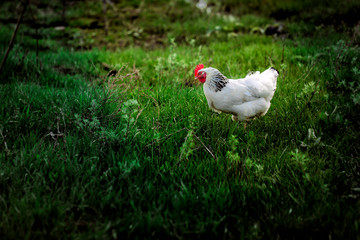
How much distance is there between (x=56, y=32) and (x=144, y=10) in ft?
7.89

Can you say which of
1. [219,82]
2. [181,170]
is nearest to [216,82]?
[219,82]

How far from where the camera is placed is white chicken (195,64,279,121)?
8.82 feet

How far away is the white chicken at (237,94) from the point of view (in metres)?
2.69

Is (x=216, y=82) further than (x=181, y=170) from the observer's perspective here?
Yes

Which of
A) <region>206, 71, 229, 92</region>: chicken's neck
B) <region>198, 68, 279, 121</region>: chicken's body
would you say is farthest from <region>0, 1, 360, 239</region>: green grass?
<region>206, 71, 229, 92</region>: chicken's neck

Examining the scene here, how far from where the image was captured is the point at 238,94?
271 centimetres

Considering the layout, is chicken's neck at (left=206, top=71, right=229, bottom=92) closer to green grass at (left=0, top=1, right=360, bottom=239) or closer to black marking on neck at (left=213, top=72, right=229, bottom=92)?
black marking on neck at (left=213, top=72, right=229, bottom=92)

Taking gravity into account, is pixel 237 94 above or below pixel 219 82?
below

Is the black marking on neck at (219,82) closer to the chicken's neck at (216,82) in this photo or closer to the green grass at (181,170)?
the chicken's neck at (216,82)

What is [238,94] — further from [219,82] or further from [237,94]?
[219,82]

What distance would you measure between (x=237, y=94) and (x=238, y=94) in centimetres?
1

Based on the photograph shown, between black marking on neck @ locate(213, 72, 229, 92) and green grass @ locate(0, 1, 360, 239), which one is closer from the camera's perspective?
green grass @ locate(0, 1, 360, 239)

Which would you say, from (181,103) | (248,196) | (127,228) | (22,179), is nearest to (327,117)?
(248,196)

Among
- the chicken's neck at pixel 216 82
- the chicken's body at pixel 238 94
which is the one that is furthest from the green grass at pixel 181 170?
the chicken's neck at pixel 216 82
